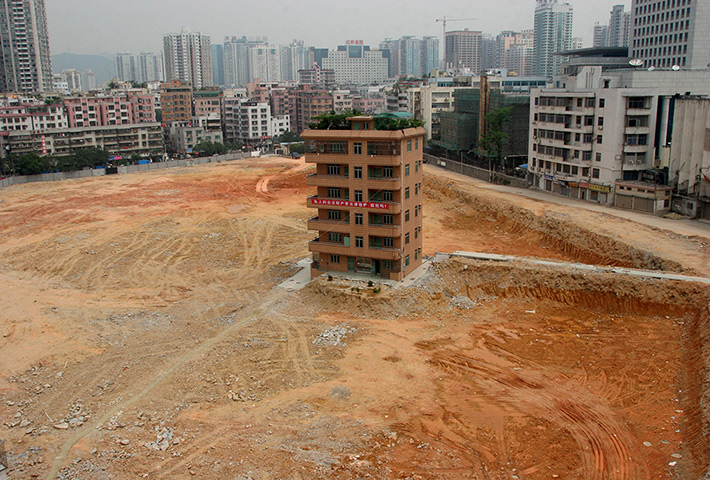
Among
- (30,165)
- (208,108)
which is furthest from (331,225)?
(208,108)

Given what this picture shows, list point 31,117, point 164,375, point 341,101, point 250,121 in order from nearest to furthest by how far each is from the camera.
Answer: point 164,375
point 31,117
point 250,121
point 341,101

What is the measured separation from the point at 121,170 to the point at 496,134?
6307cm

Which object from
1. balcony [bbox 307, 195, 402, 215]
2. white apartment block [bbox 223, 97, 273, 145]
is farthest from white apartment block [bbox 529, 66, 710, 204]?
white apartment block [bbox 223, 97, 273, 145]

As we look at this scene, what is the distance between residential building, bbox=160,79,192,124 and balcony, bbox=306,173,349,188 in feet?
351

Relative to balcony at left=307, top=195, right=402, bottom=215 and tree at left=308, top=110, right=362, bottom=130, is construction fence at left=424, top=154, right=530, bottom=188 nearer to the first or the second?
balcony at left=307, top=195, right=402, bottom=215

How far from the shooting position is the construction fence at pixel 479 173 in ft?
248

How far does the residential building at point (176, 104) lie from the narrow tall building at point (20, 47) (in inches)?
2013

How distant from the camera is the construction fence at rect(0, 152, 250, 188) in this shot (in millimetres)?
94044

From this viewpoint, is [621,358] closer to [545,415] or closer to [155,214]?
[545,415]

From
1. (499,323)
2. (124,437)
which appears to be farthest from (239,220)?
(124,437)

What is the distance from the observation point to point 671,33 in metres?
93.1

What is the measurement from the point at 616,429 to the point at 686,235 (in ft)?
89.8

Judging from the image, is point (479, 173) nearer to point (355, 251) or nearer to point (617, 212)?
point (617, 212)

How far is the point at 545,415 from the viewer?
89.0ft
